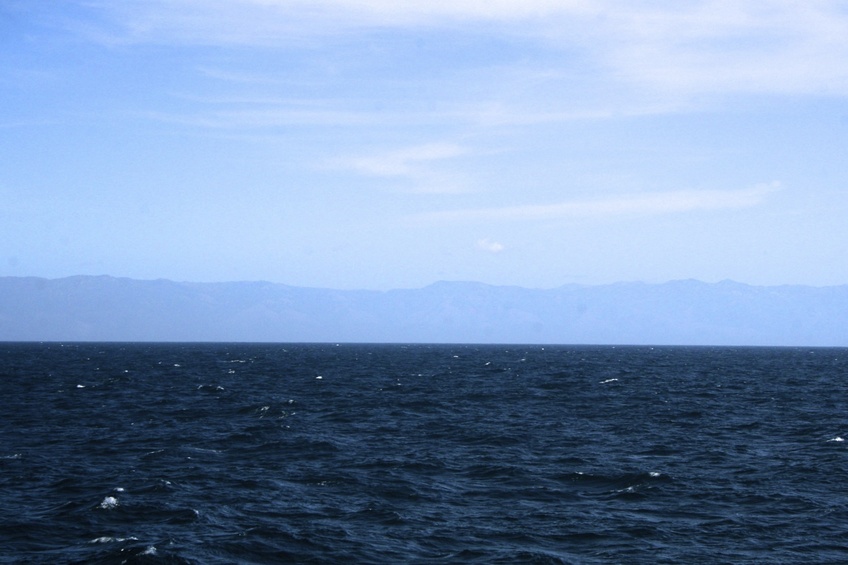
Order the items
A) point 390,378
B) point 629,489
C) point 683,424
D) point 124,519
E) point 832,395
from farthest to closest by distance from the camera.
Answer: point 390,378 → point 832,395 → point 683,424 → point 629,489 → point 124,519

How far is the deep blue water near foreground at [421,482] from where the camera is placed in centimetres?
2633

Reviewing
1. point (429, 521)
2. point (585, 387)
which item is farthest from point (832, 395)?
point (429, 521)

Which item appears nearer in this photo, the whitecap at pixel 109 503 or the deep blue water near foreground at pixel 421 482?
the deep blue water near foreground at pixel 421 482

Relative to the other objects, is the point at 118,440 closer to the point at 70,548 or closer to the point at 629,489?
the point at 70,548

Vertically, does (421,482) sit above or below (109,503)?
above

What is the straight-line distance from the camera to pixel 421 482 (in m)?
36.1

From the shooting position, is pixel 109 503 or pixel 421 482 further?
pixel 421 482

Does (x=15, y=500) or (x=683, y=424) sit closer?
(x=15, y=500)

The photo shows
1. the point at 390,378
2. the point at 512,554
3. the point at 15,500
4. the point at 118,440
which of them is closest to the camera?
the point at 512,554

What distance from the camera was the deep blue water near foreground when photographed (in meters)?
26.3

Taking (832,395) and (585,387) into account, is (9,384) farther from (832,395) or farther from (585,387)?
(832,395)

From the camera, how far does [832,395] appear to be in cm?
8288

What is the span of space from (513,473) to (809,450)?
17587mm

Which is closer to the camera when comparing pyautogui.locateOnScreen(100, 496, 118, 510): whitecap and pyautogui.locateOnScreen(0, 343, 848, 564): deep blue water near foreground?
pyautogui.locateOnScreen(0, 343, 848, 564): deep blue water near foreground
